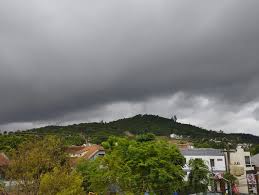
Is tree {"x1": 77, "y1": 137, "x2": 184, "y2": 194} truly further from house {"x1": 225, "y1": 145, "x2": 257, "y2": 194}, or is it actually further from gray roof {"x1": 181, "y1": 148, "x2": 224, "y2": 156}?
gray roof {"x1": 181, "y1": 148, "x2": 224, "y2": 156}

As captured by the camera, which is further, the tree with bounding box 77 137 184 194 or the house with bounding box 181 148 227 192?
the house with bounding box 181 148 227 192

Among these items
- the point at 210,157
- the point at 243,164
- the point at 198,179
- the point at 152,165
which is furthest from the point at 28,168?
the point at 243,164

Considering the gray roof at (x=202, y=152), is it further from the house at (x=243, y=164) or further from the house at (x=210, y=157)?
the house at (x=243, y=164)

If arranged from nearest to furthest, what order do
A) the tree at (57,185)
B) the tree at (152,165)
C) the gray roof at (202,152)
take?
1. the tree at (57,185)
2. the tree at (152,165)
3. the gray roof at (202,152)

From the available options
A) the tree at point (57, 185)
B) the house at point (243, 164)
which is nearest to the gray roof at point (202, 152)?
the house at point (243, 164)

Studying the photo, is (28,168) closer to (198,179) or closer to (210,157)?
(198,179)

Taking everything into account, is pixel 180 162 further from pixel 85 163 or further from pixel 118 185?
pixel 118 185

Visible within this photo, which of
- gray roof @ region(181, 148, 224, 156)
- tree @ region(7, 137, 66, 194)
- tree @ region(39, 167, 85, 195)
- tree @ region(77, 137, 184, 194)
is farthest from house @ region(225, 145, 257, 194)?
tree @ region(39, 167, 85, 195)

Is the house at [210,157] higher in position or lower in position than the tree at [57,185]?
higher

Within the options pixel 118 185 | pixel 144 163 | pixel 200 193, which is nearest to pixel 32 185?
pixel 118 185

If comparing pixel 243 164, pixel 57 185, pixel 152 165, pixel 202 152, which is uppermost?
pixel 202 152

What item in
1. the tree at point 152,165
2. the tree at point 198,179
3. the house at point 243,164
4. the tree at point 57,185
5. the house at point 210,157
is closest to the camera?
the tree at point 57,185

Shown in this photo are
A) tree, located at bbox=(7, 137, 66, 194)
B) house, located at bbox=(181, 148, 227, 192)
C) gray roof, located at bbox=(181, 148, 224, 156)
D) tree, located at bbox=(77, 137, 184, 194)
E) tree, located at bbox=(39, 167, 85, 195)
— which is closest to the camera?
tree, located at bbox=(39, 167, 85, 195)

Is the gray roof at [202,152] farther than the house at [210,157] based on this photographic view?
Yes
